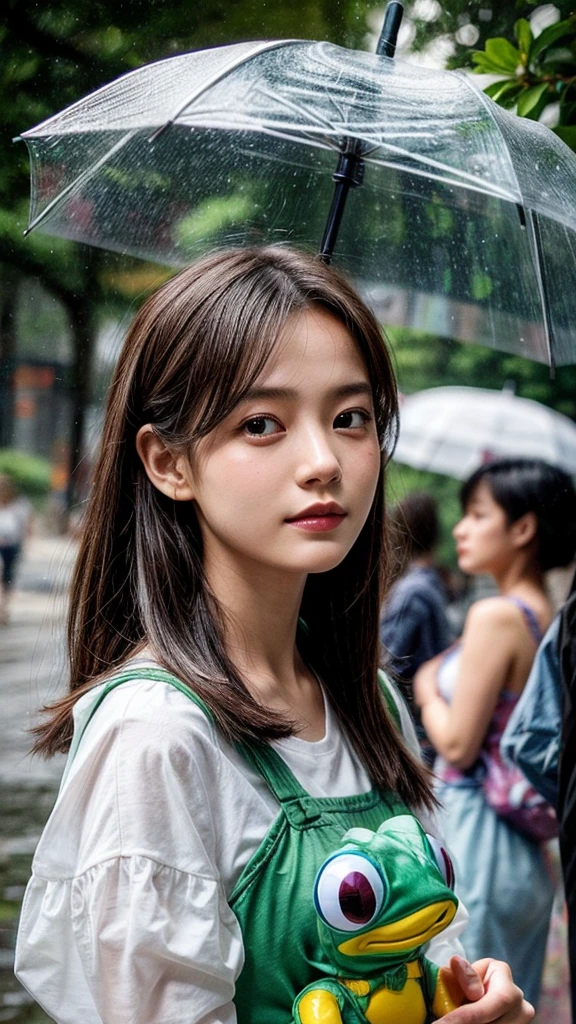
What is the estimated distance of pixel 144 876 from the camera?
4.38 ft

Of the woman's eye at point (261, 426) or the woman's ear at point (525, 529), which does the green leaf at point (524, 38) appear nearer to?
the woman's eye at point (261, 426)

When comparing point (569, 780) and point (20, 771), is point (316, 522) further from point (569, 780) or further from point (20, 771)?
point (20, 771)

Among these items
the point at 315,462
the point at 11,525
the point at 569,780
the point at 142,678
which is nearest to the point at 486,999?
the point at 142,678

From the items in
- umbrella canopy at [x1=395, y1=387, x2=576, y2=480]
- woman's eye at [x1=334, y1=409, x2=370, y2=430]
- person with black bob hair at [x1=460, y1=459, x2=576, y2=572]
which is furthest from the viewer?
umbrella canopy at [x1=395, y1=387, x2=576, y2=480]

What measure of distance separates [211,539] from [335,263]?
0.94 m

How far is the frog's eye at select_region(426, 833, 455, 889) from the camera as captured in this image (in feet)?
4.96

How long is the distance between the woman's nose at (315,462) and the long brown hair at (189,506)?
109 mm

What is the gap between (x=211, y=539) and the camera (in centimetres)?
168

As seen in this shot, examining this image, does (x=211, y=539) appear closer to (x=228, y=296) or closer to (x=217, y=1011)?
(x=228, y=296)

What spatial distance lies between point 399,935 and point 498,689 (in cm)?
236

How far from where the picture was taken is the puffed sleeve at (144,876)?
1.34 meters

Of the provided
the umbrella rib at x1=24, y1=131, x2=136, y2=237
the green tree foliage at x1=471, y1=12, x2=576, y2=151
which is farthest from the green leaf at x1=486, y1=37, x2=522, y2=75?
the umbrella rib at x1=24, y1=131, x2=136, y2=237

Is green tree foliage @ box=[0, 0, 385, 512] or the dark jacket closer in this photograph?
green tree foliage @ box=[0, 0, 385, 512]

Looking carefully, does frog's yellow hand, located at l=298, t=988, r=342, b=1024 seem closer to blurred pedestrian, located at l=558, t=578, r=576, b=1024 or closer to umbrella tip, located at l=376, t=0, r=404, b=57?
blurred pedestrian, located at l=558, t=578, r=576, b=1024
